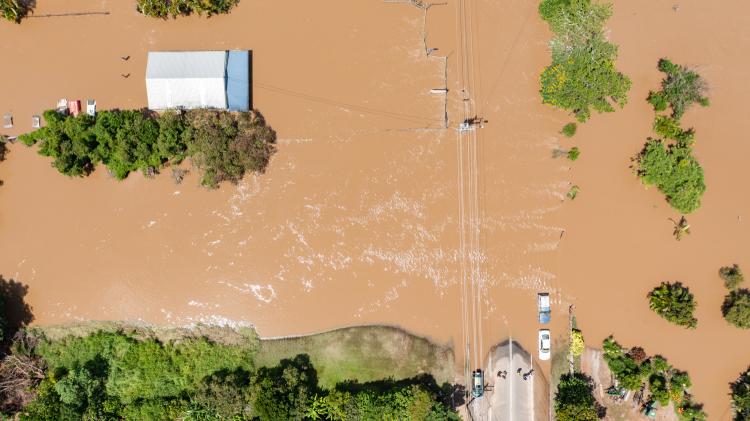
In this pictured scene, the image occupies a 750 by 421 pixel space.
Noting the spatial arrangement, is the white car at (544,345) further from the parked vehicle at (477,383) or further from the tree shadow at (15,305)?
the tree shadow at (15,305)

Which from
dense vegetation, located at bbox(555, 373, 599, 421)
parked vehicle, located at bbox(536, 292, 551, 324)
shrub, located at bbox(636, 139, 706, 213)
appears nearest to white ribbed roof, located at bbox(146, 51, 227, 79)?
parked vehicle, located at bbox(536, 292, 551, 324)

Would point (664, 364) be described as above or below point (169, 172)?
below

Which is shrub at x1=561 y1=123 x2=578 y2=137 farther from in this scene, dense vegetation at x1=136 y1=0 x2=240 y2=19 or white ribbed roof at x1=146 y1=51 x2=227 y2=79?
dense vegetation at x1=136 y1=0 x2=240 y2=19

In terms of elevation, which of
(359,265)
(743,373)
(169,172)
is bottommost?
(743,373)

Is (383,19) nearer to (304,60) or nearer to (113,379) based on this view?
(304,60)

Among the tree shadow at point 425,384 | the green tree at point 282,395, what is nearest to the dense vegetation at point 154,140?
the green tree at point 282,395

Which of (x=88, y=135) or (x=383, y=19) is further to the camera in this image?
(x=383, y=19)

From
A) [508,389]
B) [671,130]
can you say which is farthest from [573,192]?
[508,389]

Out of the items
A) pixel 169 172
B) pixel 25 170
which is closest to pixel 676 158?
pixel 169 172
